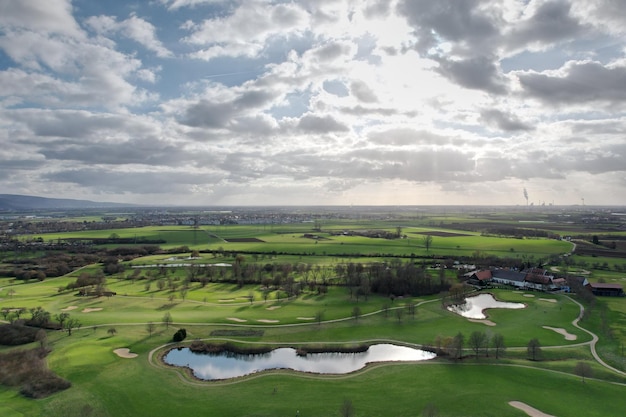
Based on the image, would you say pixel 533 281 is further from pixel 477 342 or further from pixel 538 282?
pixel 477 342

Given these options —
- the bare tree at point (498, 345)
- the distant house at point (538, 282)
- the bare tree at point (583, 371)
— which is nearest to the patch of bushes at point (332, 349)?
the bare tree at point (498, 345)

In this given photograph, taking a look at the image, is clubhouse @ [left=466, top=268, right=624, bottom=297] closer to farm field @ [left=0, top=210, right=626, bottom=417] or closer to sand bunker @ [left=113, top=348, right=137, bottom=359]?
farm field @ [left=0, top=210, right=626, bottom=417]

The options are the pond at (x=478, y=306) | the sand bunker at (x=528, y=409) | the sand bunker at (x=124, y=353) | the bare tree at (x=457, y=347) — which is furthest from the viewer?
the pond at (x=478, y=306)

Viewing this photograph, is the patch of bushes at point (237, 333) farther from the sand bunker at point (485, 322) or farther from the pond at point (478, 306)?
the pond at point (478, 306)

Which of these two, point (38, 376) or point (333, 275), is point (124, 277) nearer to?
point (333, 275)

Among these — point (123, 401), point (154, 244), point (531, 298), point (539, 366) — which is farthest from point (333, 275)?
point (154, 244)

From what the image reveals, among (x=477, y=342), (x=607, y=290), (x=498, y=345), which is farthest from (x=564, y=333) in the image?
(x=607, y=290)
